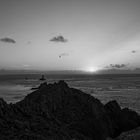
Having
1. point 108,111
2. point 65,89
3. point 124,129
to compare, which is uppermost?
point 65,89

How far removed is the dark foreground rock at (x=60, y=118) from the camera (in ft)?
33.4

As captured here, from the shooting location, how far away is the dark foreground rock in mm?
10188

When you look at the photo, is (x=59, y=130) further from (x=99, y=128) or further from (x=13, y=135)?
(x=99, y=128)

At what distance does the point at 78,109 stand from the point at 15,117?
5480 millimetres

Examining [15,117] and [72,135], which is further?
[72,135]

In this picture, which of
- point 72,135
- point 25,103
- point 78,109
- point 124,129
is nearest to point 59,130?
point 72,135

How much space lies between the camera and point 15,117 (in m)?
11.0

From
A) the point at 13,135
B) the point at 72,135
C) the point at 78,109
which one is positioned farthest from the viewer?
the point at 78,109

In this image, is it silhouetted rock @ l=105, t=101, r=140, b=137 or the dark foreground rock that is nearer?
the dark foreground rock

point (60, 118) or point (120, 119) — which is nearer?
point (60, 118)

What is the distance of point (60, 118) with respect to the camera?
1373cm

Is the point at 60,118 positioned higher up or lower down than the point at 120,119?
higher up

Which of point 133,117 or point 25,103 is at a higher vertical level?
point 25,103

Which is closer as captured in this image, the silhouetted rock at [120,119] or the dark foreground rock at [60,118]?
the dark foreground rock at [60,118]
